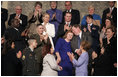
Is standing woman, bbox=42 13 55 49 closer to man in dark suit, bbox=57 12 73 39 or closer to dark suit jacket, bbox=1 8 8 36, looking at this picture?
man in dark suit, bbox=57 12 73 39

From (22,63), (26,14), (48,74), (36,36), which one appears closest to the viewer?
(48,74)

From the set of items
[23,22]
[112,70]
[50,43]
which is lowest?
[112,70]

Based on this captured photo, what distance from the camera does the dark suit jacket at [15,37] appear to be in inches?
351

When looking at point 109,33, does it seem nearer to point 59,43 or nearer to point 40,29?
point 59,43

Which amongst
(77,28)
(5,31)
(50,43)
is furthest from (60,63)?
(5,31)

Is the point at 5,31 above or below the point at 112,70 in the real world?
above

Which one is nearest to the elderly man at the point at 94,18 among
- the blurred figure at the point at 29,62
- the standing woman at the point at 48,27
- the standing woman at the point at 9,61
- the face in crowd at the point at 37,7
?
the standing woman at the point at 48,27

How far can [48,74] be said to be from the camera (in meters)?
7.77

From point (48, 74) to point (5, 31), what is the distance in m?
2.26

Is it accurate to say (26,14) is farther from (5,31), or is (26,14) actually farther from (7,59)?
(7,59)

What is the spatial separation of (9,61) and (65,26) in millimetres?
2169

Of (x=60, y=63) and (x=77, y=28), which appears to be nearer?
(x=60, y=63)

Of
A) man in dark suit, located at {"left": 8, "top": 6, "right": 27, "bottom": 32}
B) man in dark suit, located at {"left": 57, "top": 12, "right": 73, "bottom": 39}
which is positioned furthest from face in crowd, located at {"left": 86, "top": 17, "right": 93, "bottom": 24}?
man in dark suit, located at {"left": 8, "top": 6, "right": 27, "bottom": 32}

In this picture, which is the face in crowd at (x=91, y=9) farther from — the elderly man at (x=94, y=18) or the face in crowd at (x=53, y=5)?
the face in crowd at (x=53, y=5)
